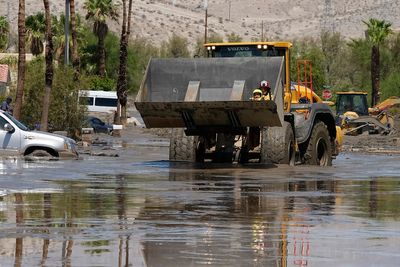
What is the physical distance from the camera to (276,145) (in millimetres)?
27016

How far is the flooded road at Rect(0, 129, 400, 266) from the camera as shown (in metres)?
12.1

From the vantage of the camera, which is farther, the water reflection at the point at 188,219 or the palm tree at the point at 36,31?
the palm tree at the point at 36,31

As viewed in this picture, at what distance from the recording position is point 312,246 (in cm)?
1302

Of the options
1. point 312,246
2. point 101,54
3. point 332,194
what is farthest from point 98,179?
point 101,54

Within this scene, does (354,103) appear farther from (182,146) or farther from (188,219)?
(188,219)

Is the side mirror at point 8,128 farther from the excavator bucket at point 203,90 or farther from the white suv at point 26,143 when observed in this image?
the excavator bucket at point 203,90

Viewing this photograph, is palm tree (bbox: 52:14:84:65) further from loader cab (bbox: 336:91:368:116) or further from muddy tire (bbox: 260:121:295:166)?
muddy tire (bbox: 260:121:295:166)

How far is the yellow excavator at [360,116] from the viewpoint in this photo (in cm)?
6062

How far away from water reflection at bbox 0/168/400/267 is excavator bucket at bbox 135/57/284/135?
138 inches

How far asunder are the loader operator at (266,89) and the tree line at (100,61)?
5367 millimetres

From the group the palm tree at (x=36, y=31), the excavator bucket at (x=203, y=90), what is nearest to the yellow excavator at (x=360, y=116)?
the palm tree at (x=36, y=31)

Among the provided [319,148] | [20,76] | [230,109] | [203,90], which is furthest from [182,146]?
[20,76]

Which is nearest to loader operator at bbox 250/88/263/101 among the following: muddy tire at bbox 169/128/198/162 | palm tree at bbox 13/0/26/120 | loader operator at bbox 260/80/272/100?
loader operator at bbox 260/80/272/100

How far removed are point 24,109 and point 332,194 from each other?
27.8 metres
